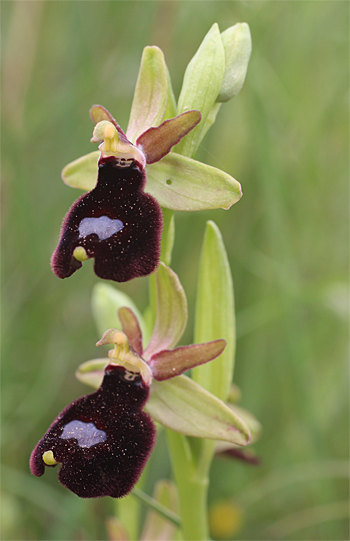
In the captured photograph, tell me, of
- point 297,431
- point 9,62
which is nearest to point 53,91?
point 9,62

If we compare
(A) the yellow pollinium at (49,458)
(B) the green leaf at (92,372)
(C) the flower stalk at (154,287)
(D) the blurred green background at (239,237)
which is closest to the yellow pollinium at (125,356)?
(C) the flower stalk at (154,287)

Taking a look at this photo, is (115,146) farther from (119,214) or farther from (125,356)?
(125,356)

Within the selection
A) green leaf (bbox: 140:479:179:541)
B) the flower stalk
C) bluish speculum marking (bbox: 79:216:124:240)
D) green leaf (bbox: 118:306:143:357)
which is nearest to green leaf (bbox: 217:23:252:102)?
the flower stalk

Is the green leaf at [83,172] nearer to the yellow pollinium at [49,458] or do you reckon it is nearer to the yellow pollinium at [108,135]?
the yellow pollinium at [108,135]

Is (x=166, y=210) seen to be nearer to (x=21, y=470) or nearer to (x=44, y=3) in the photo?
(x=21, y=470)

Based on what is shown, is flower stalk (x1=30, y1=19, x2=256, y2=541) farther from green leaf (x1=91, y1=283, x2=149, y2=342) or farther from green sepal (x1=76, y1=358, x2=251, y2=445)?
green leaf (x1=91, y1=283, x2=149, y2=342)

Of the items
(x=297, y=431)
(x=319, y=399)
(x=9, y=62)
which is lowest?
(x=297, y=431)
